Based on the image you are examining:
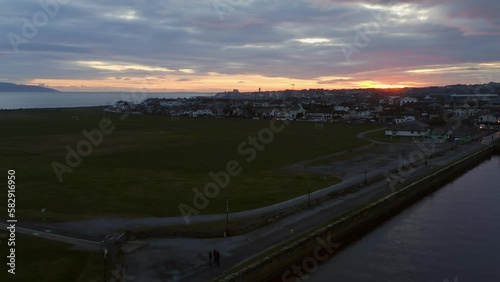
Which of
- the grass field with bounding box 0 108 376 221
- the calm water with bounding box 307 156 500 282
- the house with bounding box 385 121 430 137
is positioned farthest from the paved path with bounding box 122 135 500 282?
the house with bounding box 385 121 430 137

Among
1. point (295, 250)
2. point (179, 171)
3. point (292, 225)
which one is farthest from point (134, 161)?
point (295, 250)

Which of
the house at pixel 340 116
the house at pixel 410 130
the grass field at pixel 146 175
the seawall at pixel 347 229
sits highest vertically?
the house at pixel 340 116

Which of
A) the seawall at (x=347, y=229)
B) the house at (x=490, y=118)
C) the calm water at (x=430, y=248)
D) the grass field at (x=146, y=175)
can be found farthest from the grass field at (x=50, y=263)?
the house at (x=490, y=118)

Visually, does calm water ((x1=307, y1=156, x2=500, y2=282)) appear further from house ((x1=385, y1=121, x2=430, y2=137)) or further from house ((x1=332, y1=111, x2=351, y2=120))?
house ((x1=332, y1=111, x2=351, y2=120))

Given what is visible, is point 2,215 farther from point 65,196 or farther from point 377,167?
point 377,167

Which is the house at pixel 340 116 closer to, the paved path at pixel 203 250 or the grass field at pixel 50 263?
the paved path at pixel 203 250

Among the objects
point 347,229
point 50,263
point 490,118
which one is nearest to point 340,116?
point 490,118
